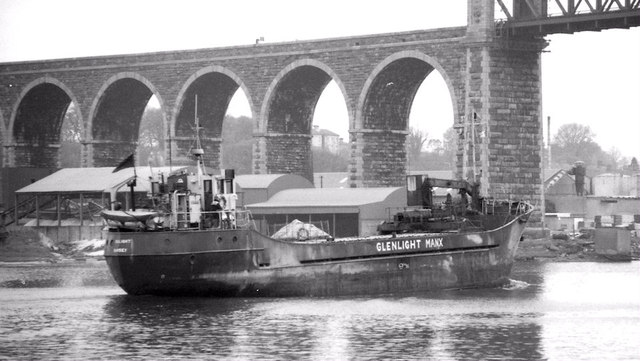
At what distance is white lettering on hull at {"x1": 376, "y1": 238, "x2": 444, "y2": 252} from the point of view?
1955 inches

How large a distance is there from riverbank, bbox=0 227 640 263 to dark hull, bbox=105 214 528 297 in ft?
63.9

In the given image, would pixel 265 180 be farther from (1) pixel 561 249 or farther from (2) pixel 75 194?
(1) pixel 561 249

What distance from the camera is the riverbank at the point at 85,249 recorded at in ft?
232

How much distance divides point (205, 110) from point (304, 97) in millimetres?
7706

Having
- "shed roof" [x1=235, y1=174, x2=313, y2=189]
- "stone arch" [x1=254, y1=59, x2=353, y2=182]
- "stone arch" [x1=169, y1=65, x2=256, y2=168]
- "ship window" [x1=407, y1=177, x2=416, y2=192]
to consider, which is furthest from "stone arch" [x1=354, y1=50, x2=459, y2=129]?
"ship window" [x1=407, y1=177, x2=416, y2=192]

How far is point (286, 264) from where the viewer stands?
4825 centimetres

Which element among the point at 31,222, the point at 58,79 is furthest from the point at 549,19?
the point at 58,79

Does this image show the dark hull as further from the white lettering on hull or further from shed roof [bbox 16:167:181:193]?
shed roof [bbox 16:167:181:193]

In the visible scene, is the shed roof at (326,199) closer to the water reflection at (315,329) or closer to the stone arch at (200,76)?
the stone arch at (200,76)

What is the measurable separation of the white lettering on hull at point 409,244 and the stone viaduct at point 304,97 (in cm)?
1000

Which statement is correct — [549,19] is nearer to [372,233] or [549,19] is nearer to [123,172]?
[372,233]

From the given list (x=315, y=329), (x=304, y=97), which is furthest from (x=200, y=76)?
(x=315, y=329)

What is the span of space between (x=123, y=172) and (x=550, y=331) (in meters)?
41.1

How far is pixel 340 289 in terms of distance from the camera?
4931 cm
